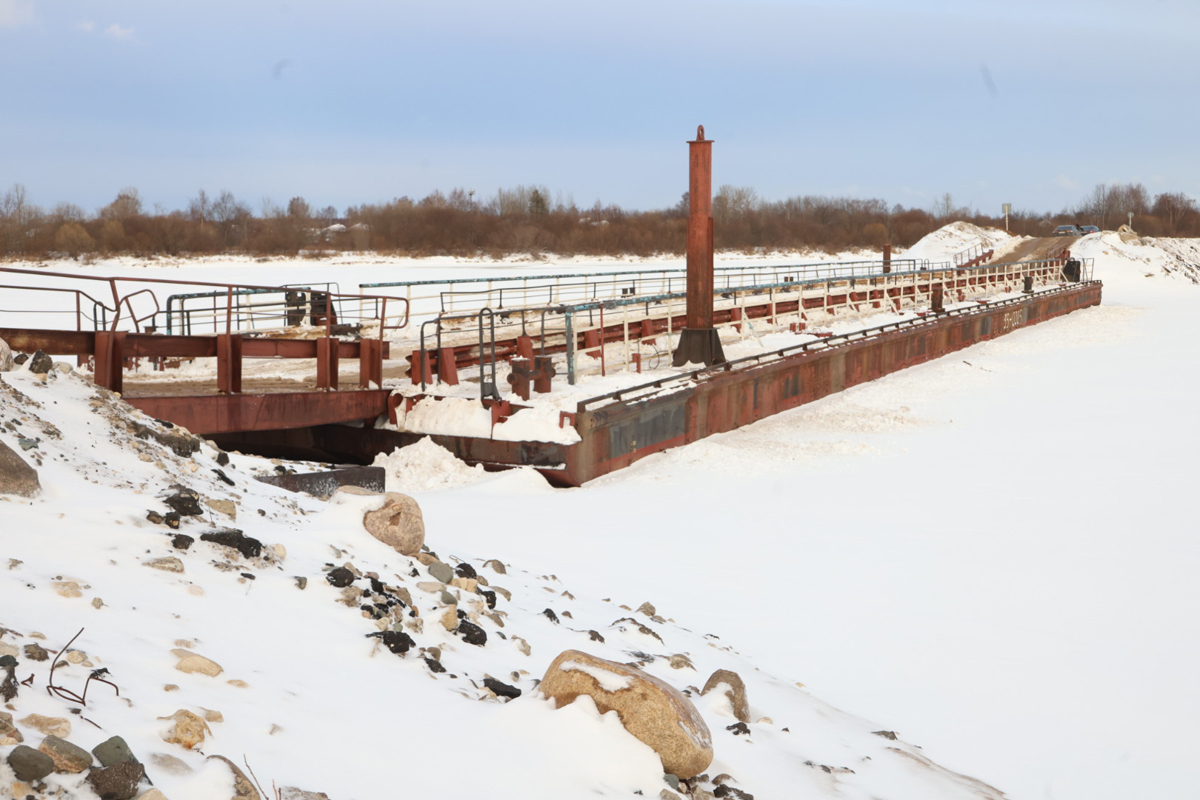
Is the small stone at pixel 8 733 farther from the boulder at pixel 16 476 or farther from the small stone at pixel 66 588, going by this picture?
the boulder at pixel 16 476

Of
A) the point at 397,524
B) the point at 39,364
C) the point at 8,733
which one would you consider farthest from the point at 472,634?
the point at 39,364

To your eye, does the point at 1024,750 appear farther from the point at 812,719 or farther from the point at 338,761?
the point at 338,761

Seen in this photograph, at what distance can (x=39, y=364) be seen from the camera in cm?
689

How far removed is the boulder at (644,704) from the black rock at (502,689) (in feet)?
0.87

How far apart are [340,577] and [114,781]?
7.27 feet

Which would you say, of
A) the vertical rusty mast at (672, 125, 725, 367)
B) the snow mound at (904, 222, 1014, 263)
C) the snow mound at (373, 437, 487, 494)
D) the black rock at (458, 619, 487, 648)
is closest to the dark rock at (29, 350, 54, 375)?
the black rock at (458, 619, 487, 648)

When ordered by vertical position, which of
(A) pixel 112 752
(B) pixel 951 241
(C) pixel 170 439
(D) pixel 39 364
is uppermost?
(B) pixel 951 241

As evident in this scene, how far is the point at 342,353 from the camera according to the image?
493 inches

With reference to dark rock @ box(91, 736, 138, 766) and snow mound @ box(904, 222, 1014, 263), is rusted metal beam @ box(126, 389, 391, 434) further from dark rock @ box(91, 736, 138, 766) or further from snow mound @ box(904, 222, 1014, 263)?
snow mound @ box(904, 222, 1014, 263)

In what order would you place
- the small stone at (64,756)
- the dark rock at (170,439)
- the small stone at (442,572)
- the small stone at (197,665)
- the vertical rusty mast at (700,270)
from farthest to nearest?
the vertical rusty mast at (700,270) → the dark rock at (170,439) → the small stone at (442,572) → the small stone at (197,665) → the small stone at (64,756)

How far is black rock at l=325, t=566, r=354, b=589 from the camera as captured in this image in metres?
4.89

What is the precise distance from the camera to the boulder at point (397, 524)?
5.93 metres

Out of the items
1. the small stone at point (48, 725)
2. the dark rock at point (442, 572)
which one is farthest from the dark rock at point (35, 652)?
the dark rock at point (442, 572)

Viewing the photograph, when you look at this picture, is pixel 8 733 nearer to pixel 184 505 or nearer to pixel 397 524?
pixel 184 505
